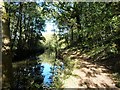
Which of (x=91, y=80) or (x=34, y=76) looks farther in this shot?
(x=34, y=76)

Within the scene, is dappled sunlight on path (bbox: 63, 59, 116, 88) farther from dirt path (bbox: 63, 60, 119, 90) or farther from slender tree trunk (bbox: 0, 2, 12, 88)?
slender tree trunk (bbox: 0, 2, 12, 88)

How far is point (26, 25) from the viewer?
40500mm

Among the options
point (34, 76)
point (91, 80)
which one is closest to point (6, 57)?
point (91, 80)

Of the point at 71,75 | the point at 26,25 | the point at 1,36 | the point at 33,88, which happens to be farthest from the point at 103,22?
the point at 26,25

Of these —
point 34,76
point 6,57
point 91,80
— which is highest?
point 6,57

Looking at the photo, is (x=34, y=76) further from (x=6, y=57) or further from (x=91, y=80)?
(x=6, y=57)

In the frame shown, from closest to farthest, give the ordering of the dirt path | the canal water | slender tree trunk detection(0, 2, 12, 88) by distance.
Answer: slender tree trunk detection(0, 2, 12, 88) → the dirt path → the canal water

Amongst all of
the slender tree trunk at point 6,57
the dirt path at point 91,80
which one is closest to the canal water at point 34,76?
the dirt path at point 91,80

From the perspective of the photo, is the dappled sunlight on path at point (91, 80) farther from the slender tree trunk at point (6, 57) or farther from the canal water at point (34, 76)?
the slender tree trunk at point (6, 57)

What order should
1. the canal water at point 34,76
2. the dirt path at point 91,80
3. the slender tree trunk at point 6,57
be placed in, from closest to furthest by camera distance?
the slender tree trunk at point 6,57, the dirt path at point 91,80, the canal water at point 34,76

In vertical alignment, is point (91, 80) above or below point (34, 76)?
above

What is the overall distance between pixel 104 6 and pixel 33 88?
7.70 m

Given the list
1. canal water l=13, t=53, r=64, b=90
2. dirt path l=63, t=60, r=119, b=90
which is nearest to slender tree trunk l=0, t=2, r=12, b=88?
canal water l=13, t=53, r=64, b=90

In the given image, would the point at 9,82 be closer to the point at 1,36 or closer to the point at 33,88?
the point at 1,36
